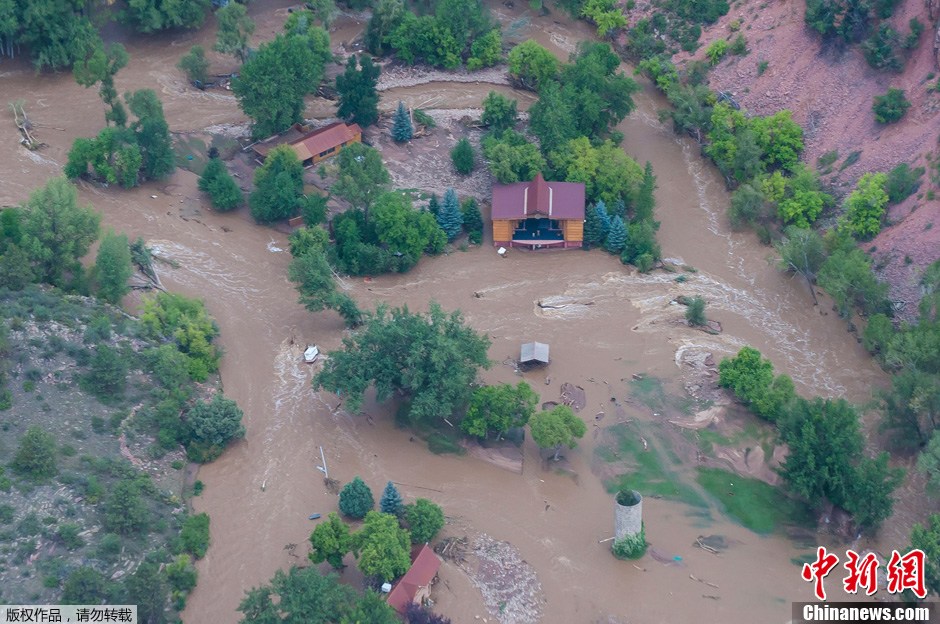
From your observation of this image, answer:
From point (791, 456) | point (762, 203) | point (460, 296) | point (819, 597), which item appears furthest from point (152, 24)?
point (819, 597)

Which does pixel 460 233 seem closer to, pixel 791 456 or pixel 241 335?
pixel 241 335

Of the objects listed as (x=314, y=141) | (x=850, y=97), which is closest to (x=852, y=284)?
(x=850, y=97)

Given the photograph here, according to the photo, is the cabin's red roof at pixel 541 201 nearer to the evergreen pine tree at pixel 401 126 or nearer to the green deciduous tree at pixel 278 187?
the evergreen pine tree at pixel 401 126

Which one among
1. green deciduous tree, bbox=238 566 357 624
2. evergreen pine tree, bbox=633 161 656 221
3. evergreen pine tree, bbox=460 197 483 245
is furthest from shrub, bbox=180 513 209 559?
evergreen pine tree, bbox=633 161 656 221

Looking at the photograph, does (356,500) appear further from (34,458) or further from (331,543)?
(34,458)

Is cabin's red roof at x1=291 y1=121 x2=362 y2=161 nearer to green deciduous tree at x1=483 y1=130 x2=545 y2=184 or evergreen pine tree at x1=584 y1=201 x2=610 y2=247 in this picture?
green deciduous tree at x1=483 y1=130 x2=545 y2=184

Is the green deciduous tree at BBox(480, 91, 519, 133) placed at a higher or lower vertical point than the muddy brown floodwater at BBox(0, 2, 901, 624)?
higher
